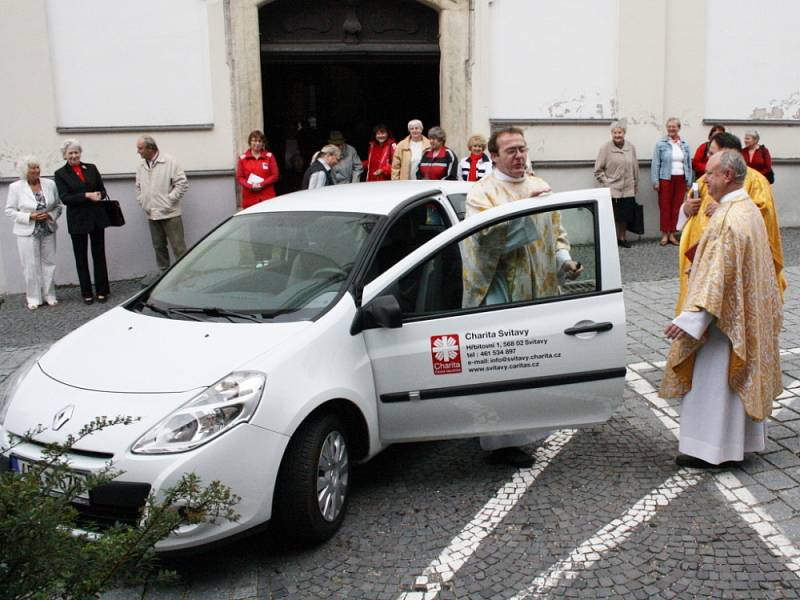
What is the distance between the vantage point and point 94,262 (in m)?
9.87

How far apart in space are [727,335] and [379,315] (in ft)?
5.96

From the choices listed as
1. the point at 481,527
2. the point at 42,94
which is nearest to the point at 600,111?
the point at 42,94

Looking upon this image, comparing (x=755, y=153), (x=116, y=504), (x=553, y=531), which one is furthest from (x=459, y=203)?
(x=755, y=153)

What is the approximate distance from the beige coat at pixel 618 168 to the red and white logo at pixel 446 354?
8.15m

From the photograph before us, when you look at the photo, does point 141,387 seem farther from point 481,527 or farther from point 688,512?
point 688,512

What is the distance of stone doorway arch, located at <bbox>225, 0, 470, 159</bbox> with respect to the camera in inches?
434

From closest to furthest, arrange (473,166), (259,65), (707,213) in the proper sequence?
(707,213)
(473,166)
(259,65)

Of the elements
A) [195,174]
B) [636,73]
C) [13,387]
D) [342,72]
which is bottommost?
[13,387]

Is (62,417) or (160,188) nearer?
(62,417)

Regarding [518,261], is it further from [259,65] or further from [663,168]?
[663,168]

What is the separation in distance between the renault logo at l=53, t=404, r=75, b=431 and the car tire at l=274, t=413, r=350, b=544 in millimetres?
930

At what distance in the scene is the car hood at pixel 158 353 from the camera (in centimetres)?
389

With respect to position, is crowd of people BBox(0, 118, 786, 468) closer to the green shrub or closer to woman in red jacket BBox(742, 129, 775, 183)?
the green shrub

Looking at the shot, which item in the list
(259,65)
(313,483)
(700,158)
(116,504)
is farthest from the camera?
(700,158)
